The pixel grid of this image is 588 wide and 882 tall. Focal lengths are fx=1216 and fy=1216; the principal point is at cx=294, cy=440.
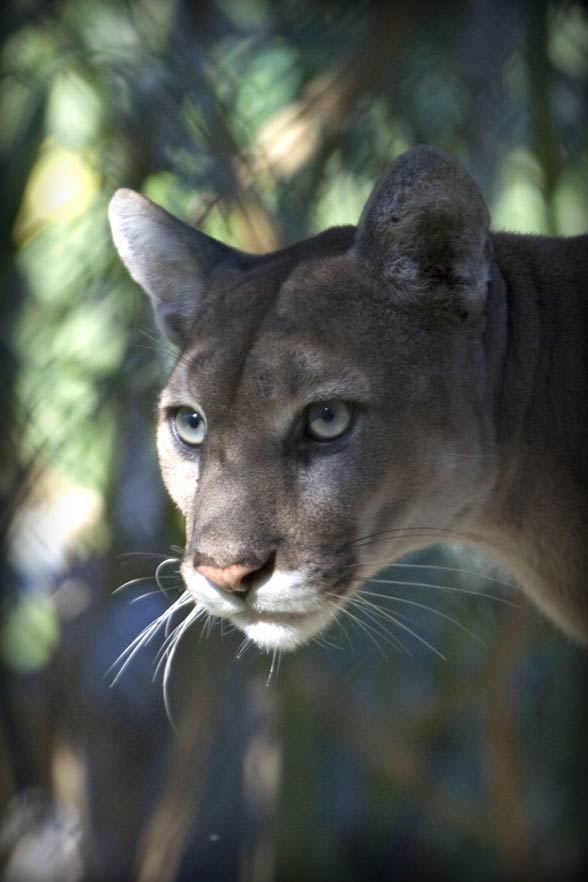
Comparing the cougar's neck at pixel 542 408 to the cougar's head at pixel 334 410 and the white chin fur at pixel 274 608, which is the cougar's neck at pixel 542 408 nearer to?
the cougar's head at pixel 334 410

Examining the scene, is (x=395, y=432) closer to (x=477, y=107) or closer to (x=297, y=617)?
(x=297, y=617)

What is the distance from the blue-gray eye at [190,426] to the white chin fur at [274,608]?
0.26 meters

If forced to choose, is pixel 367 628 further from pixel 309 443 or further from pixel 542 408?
pixel 309 443

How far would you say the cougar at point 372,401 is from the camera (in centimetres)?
176

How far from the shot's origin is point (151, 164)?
10.3ft

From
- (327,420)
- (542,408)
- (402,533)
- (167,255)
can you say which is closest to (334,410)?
(327,420)

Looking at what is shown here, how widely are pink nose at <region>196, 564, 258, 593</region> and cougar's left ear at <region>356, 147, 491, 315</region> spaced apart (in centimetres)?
52

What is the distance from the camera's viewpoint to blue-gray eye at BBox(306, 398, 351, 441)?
1.79 meters

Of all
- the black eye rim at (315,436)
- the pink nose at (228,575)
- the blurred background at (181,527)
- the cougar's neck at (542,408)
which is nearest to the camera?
the pink nose at (228,575)

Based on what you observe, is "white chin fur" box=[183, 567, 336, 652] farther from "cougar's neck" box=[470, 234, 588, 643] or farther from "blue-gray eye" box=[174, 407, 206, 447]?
"cougar's neck" box=[470, 234, 588, 643]

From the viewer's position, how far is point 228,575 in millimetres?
1686

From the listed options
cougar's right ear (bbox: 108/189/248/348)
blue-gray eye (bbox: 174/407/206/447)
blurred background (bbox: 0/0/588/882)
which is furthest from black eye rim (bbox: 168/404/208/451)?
blurred background (bbox: 0/0/588/882)

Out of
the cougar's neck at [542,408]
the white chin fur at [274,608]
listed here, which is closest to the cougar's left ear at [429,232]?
the cougar's neck at [542,408]

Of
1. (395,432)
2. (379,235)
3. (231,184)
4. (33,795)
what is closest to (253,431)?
(395,432)
